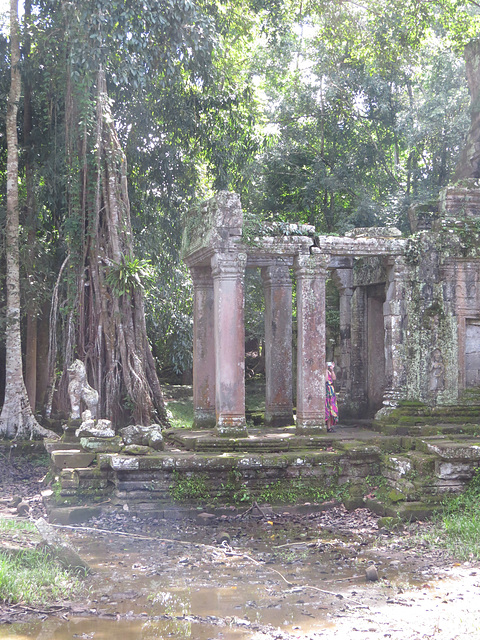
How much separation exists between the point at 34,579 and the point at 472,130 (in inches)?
456

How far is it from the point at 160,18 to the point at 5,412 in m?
6.85

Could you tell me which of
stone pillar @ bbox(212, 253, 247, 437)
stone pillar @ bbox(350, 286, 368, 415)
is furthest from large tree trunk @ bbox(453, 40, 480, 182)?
stone pillar @ bbox(212, 253, 247, 437)

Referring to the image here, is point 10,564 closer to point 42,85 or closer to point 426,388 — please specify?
point 426,388

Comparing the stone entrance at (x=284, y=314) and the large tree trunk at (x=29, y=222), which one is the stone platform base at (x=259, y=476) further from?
the large tree trunk at (x=29, y=222)

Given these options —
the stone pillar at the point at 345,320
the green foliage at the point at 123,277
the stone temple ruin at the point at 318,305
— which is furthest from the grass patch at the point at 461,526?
the green foliage at the point at 123,277

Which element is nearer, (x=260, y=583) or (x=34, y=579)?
(x=34, y=579)

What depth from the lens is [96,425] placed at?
8797mm

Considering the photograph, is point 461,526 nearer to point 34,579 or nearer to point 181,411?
point 34,579

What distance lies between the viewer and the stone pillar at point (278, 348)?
11484 mm

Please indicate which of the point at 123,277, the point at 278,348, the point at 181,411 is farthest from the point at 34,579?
the point at 181,411

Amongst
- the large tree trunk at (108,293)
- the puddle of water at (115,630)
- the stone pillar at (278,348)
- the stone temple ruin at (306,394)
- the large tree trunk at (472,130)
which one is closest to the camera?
the puddle of water at (115,630)

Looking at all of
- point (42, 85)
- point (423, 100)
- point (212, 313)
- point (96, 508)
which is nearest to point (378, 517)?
point (96, 508)

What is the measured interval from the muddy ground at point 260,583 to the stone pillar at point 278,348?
3.28 meters

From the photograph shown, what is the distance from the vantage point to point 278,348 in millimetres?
11562
